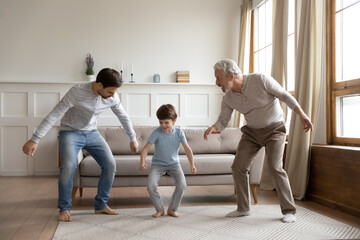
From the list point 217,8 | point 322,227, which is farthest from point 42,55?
point 322,227

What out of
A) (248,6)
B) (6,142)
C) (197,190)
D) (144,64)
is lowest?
(197,190)

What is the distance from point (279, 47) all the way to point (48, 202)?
3.16 m

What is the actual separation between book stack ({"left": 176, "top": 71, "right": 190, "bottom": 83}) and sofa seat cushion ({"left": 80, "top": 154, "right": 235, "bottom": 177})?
263 cm

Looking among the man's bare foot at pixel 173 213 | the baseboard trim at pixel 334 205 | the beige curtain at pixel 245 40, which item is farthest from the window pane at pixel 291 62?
the man's bare foot at pixel 173 213

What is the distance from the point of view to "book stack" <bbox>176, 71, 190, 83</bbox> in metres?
6.64

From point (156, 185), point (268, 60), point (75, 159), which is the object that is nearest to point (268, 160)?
point (156, 185)

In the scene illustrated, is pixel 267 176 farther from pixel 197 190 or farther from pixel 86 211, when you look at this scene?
pixel 86 211

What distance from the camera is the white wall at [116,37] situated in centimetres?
646

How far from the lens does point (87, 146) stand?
3311 mm

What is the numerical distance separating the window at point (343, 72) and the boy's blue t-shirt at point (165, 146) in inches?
65.7

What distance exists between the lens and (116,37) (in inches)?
263

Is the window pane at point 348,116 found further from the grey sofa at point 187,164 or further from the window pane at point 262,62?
the window pane at point 262,62

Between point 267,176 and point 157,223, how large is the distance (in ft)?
7.37

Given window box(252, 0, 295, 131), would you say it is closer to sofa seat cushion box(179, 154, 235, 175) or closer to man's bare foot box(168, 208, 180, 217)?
sofa seat cushion box(179, 154, 235, 175)
